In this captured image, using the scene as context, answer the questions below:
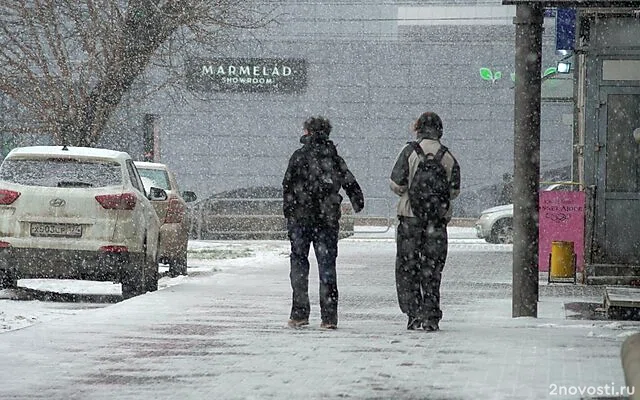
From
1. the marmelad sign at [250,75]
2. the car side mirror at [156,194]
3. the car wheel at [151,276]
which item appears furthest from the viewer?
the marmelad sign at [250,75]

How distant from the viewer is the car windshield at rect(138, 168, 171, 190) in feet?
69.5

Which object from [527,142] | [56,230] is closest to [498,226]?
[56,230]

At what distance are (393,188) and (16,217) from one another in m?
5.43

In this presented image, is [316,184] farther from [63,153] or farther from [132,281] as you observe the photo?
[63,153]

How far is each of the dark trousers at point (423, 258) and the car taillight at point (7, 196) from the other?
18.0ft

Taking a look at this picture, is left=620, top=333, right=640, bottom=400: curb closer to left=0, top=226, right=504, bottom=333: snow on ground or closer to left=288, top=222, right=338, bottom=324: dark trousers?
left=288, top=222, right=338, bottom=324: dark trousers

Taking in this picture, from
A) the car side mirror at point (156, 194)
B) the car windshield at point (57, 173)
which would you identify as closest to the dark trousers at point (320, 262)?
the car windshield at point (57, 173)

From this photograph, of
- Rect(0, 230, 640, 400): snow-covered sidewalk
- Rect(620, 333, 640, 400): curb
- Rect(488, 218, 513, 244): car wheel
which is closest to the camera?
Rect(620, 333, 640, 400): curb

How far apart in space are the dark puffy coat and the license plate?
4325 millimetres

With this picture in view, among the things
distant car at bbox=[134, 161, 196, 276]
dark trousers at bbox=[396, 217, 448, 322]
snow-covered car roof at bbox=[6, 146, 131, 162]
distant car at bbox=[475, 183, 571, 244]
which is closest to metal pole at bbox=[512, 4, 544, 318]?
dark trousers at bbox=[396, 217, 448, 322]

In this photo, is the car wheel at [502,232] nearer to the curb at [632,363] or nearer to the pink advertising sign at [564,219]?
the pink advertising sign at [564,219]

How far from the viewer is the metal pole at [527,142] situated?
41.3 feet

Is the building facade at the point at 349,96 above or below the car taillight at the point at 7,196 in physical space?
above

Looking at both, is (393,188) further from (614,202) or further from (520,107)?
(614,202)
